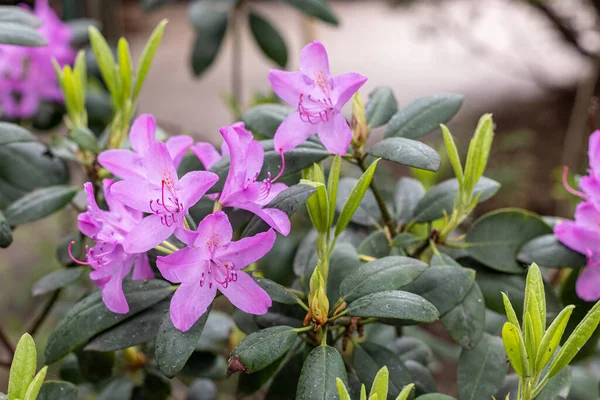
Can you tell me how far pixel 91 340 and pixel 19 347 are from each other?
14 centimetres

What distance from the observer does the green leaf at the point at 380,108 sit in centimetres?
78

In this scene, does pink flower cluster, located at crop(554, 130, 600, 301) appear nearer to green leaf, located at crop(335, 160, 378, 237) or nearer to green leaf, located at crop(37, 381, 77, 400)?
green leaf, located at crop(335, 160, 378, 237)

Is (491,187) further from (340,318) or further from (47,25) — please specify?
(47,25)

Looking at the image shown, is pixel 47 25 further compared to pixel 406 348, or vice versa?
pixel 47 25

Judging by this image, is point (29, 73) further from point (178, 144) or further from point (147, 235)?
point (147, 235)

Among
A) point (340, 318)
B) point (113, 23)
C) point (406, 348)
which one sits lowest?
point (113, 23)

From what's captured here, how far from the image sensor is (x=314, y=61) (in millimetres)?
634

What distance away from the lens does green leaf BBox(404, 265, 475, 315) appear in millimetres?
655

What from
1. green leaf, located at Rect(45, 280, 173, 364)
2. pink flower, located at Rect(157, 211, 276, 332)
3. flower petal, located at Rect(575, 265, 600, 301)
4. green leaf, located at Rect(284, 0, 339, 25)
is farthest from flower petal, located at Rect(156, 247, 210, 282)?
green leaf, located at Rect(284, 0, 339, 25)

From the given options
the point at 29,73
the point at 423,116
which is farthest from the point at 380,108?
the point at 29,73

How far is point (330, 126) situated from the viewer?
25.8 inches

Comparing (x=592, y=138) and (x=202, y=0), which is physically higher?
(x=592, y=138)

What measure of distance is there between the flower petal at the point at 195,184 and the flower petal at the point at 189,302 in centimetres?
7

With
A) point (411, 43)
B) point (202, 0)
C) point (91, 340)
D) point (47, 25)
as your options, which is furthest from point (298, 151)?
point (411, 43)
